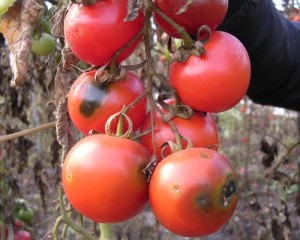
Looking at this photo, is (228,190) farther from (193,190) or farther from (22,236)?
(22,236)

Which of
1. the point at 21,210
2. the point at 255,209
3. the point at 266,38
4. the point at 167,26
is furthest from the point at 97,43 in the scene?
the point at 255,209

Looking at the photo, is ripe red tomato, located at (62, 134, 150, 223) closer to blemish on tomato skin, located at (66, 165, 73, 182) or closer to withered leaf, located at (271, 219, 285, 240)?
blemish on tomato skin, located at (66, 165, 73, 182)

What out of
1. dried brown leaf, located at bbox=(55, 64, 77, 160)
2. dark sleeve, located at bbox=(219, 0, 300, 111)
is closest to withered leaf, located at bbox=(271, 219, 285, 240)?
dark sleeve, located at bbox=(219, 0, 300, 111)

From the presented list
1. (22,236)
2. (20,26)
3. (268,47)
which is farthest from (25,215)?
(20,26)

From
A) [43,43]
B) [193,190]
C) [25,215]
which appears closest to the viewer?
[193,190]

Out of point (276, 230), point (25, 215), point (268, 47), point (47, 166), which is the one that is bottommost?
point (47, 166)

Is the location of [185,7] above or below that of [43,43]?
above
